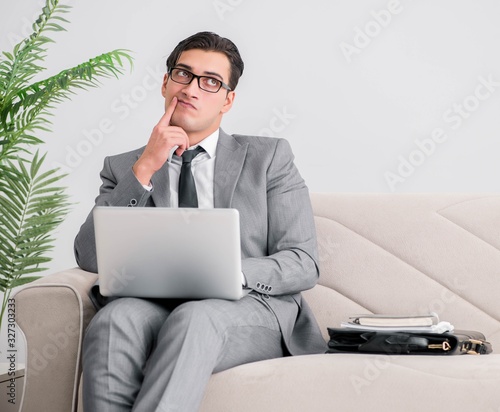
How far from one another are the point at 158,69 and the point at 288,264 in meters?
1.74

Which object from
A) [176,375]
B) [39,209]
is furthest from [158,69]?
[176,375]

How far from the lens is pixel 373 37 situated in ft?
10.7

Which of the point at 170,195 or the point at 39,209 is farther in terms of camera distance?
the point at 39,209

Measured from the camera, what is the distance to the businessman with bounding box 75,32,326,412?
171 cm

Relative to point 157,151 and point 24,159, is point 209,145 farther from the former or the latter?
point 24,159

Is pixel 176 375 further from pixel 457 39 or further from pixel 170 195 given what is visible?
pixel 457 39

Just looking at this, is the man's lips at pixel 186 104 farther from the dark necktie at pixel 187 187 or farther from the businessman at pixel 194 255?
the dark necktie at pixel 187 187

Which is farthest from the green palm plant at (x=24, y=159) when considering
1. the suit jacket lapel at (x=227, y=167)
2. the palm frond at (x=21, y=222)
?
the suit jacket lapel at (x=227, y=167)

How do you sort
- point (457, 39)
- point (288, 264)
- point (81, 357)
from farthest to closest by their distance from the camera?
point (457, 39)
point (288, 264)
point (81, 357)

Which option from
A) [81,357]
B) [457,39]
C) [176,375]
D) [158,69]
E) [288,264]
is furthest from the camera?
[158,69]

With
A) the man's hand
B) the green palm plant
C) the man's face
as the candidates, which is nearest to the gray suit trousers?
the man's hand

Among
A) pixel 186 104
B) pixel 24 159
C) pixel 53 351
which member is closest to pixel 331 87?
pixel 186 104

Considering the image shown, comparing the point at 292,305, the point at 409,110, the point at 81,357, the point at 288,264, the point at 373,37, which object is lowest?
the point at 81,357

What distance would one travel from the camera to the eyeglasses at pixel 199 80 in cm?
235
